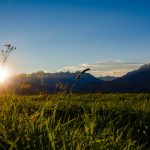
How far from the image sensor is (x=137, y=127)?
10625 millimetres

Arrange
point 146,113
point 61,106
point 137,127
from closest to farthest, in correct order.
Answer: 1. point 137,127
2. point 146,113
3. point 61,106

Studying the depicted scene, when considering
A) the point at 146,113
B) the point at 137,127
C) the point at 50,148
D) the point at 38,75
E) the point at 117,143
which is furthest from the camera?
the point at 146,113

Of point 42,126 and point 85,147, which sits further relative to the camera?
point 42,126

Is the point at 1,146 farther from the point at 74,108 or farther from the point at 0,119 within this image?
the point at 74,108

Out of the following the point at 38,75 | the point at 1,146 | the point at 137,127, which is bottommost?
the point at 137,127

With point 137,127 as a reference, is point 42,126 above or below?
above

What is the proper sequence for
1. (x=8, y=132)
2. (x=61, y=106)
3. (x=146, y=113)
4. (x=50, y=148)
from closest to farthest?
(x=50, y=148), (x=8, y=132), (x=146, y=113), (x=61, y=106)

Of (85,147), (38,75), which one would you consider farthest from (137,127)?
(85,147)

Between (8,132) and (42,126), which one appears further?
(42,126)

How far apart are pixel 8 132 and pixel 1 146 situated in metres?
0.50

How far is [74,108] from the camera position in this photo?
15148 millimetres

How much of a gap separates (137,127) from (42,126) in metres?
4.84

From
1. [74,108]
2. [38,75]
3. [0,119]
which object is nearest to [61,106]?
[74,108]

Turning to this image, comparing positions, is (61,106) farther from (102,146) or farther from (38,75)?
(102,146)
